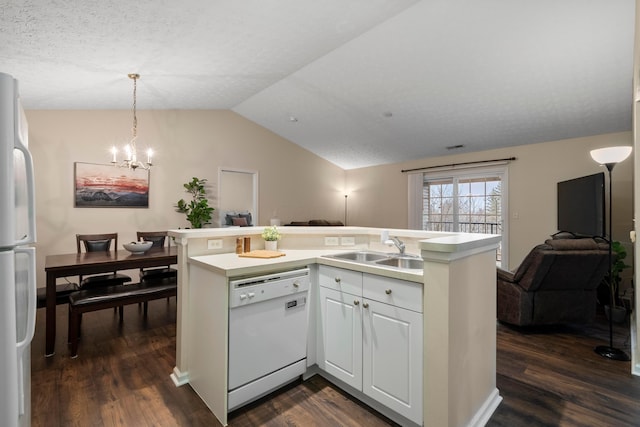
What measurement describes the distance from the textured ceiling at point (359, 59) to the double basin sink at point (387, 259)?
2111mm

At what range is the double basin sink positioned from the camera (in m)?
2.05

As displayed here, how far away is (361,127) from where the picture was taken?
5332 millimetres

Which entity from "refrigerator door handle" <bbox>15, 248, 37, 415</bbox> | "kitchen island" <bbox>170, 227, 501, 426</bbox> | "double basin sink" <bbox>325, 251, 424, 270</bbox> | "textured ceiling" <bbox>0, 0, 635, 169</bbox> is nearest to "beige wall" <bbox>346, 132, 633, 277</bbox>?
"textured ceiling" <bbox>0, 0, 635, 169</bbox>

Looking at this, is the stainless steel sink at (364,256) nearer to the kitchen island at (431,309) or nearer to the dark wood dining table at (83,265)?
the kitchen island at (431,309)

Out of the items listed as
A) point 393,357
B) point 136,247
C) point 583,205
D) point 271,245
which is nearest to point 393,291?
point 393,357

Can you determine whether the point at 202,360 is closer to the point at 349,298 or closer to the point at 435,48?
the point at 349,298

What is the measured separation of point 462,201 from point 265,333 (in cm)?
511

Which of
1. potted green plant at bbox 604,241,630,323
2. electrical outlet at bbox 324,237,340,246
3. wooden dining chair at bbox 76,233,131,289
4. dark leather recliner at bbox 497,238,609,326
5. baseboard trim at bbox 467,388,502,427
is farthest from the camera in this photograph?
potted green plant at bbox 604,241,630,323

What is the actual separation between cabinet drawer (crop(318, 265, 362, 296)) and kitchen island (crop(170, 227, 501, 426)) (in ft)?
0.11

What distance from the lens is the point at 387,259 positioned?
2.12 metres

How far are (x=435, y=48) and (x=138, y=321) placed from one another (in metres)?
4.36

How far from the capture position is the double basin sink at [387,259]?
205 centimetres

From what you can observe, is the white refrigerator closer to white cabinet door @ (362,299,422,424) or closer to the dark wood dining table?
white cabinet door @ (362,299,422,424)

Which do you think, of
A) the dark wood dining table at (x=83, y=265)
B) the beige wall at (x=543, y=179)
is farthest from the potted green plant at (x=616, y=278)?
the dark wood dining table at (x=83, y=265)
